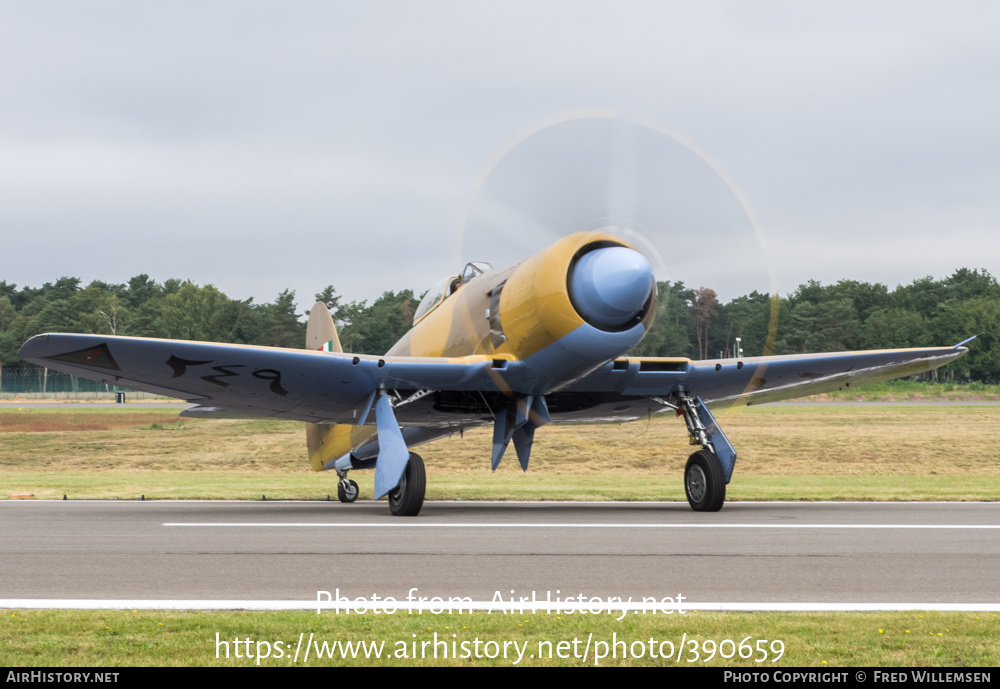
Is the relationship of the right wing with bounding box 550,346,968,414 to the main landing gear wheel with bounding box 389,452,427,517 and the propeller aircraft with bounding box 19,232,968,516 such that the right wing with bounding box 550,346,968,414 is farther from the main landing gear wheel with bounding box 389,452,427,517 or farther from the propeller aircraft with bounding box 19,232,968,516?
the main landing gear wheel with bounding box 389,452,427,517

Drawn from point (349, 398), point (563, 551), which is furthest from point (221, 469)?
point (563, 551)

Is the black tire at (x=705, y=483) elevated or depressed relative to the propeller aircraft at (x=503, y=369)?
depressed

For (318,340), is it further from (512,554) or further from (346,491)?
(512,554)

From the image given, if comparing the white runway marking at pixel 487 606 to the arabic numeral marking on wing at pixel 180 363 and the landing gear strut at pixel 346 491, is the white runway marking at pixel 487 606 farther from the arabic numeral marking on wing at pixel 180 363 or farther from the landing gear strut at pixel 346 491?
the landing gear strut at pixel 346 491

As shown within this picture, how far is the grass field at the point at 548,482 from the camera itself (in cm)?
462

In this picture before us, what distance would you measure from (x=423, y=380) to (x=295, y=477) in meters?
11.9

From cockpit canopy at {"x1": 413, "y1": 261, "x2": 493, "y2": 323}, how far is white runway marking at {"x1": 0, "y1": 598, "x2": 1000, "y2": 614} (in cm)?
718

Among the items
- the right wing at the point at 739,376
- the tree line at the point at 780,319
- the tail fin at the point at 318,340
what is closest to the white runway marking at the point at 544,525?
the right wing at the point at 739,376

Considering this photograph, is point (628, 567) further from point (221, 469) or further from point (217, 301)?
point (217, 301)

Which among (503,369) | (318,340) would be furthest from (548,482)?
(503,369)

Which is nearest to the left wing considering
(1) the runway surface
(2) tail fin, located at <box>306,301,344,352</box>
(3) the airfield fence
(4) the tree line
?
(1) the runway surface

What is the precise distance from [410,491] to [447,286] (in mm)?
3510

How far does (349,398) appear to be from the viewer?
512 inches

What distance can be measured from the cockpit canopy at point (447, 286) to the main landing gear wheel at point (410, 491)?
2.82 m
